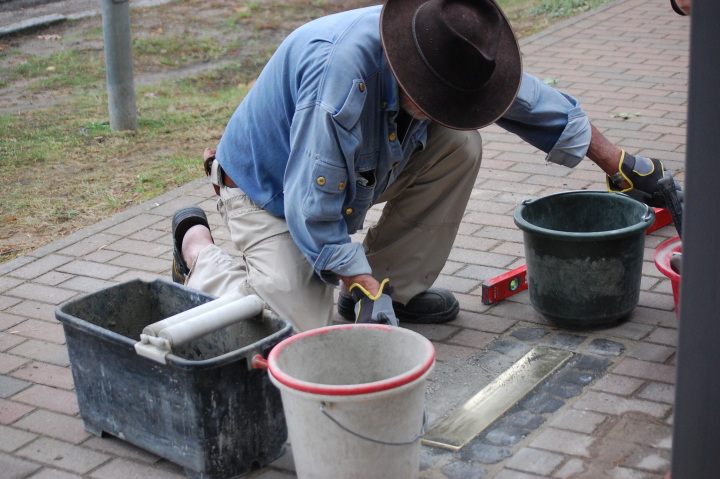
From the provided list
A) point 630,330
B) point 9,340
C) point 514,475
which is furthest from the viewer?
point 9,340

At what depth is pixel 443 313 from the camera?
12.7 ft

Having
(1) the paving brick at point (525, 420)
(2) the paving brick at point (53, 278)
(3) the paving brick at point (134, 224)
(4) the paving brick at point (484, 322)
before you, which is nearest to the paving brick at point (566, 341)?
(4) the paving brick at point (484, 322)

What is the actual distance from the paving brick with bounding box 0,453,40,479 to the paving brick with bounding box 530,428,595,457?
1.62 meters

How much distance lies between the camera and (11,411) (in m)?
3.33

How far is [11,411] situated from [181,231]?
1065mm

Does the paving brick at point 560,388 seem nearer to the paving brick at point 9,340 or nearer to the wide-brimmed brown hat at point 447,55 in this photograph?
the wide-brimmed brown hat at point 447,55

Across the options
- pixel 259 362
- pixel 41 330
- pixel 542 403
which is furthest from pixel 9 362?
pixel 542 403

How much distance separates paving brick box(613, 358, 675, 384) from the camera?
11.1 ft

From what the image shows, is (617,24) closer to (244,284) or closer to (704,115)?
(244,284)

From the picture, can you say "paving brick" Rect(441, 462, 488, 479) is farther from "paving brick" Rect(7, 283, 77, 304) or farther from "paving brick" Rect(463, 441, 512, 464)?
"paving brick" Rect(7, 283, 77, 304)

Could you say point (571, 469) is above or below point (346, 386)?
below

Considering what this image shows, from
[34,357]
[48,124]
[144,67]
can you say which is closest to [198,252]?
[34,357]

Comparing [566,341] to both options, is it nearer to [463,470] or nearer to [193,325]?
[463,470]

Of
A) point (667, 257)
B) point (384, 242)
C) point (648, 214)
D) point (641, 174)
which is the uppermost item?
point (641, 174)
